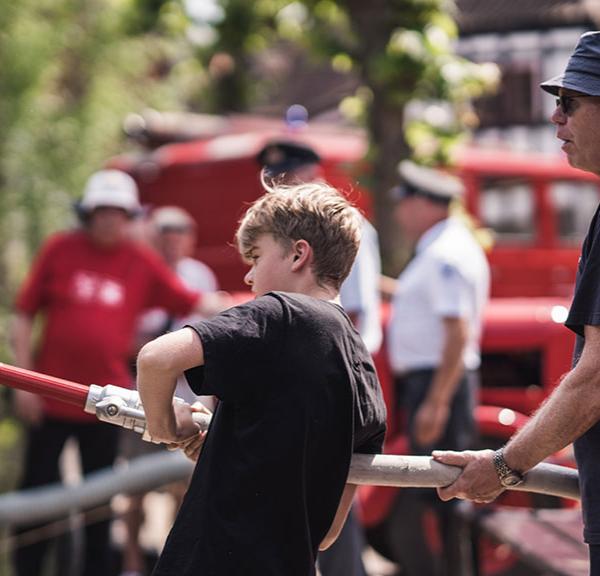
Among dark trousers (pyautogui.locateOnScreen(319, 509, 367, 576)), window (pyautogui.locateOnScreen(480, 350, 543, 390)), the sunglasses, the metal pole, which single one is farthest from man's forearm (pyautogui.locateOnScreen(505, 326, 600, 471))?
window (pyautogui.locateOnScreen(480, 350, 543, 390))

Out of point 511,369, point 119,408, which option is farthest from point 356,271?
point 119,408

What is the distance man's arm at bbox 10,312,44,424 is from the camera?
18.4ft

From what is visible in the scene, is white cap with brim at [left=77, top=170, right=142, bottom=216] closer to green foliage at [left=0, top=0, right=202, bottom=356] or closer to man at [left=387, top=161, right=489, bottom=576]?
man at [left=387, top=161, right=489, bottom=576]

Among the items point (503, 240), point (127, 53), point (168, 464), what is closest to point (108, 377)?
point (168, 464)

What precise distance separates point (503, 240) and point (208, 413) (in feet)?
22.9

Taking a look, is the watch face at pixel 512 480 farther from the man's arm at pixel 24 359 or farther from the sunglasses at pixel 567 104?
the man's arm at pixel 24 359

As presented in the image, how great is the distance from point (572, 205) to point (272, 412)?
25.2ft

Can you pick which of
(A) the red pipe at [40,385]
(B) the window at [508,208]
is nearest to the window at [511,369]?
(B) the window at [508,208]

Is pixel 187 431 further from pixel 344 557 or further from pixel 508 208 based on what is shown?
pixel 508 208

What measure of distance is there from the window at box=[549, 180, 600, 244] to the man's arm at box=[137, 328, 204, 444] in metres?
7.42

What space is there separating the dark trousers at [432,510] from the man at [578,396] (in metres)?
2.90

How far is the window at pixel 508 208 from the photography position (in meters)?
9.43

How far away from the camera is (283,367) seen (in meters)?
2.40

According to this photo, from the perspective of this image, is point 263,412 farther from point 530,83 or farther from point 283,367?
point 530,83
